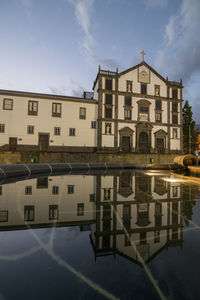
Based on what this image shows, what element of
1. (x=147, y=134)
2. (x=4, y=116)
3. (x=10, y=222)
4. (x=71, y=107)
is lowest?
(x=10, y=222)

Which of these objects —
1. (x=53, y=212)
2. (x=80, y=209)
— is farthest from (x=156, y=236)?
(x=53, y=212)

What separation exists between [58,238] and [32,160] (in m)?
16.3

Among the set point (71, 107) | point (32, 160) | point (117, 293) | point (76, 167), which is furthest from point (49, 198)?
point (71, 107)

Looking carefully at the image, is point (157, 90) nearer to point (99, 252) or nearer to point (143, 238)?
point (143, 238)

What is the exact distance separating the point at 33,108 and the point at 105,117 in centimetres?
1126

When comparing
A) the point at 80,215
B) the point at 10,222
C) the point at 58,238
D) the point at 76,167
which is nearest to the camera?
the point at 58,238

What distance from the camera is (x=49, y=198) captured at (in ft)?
12.4

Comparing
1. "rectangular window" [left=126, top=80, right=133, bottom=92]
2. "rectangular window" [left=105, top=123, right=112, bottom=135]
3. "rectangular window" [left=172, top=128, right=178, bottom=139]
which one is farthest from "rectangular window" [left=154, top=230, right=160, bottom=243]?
"rectangular window" [left=172, top=128, right=178, bottom=139]

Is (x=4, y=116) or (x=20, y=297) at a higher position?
(x=4, y=116)

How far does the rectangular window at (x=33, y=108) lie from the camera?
22562 millimetres

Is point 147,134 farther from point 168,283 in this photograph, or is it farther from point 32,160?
point 168,283

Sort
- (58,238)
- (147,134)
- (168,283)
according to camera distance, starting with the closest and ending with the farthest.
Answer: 1. (168,283)
2. (58,238)
3. (147,134)

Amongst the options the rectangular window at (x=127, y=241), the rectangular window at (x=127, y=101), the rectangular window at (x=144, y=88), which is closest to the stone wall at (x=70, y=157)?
the rectangular window at (x=127, y=101)

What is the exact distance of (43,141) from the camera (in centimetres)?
2284
